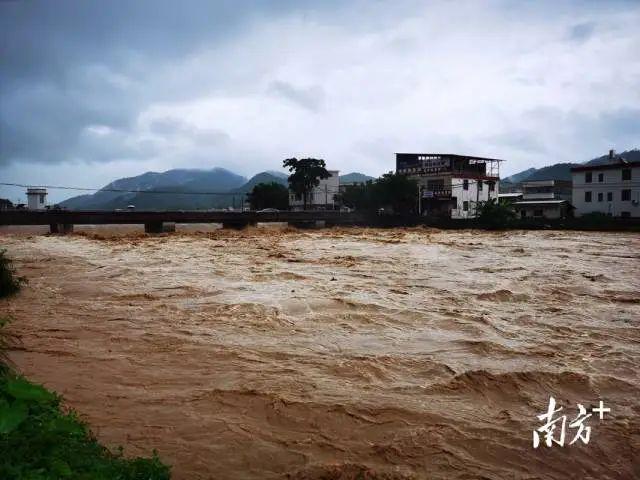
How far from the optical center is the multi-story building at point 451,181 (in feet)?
158

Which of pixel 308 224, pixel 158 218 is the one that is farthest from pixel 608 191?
pixel 158 218

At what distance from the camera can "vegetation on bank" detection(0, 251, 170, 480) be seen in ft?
7.21

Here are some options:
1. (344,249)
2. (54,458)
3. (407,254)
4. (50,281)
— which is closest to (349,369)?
(54,458)

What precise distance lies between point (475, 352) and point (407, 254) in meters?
13.0

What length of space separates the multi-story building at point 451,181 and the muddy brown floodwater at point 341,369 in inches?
1459

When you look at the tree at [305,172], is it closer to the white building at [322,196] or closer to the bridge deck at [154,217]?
the white building at [322,196]

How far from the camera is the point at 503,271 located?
46.0ft

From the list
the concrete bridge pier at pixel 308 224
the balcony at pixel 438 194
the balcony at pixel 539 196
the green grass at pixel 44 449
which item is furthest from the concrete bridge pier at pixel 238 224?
the balcony at pixel 539 196

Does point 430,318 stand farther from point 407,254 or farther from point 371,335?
point 407,254

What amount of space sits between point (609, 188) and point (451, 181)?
45.4ft

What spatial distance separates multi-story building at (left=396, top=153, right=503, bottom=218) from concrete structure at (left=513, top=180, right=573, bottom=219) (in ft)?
12.8

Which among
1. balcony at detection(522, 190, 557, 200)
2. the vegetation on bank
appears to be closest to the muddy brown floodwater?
the vegetation on bank

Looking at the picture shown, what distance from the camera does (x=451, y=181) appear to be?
158 feet

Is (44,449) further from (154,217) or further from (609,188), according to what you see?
(609,188)
